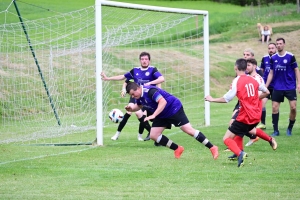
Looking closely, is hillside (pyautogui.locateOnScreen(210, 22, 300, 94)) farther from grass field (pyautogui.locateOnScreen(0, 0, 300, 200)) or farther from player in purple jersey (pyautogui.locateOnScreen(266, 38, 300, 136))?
grass field (pyautogui.locateOnScreen(0, 0, 300, 200))

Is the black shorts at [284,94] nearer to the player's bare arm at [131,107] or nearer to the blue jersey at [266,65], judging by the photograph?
the blue jersey at [266,65]

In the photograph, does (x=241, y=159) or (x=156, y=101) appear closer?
(x=241, y=159)

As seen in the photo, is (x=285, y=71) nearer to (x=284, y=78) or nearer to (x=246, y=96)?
(x=284, y=78)

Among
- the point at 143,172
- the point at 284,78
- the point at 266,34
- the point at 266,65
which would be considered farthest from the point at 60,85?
the point at 266,34

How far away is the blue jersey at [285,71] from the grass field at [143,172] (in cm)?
119

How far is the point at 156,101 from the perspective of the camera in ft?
36.5

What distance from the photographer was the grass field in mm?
8625

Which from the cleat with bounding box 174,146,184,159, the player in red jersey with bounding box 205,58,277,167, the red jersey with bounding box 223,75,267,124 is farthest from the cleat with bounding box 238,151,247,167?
the cleat with bounding box 174,146,184,159

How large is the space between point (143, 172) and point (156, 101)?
1.43m

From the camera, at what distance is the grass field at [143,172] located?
340 inches

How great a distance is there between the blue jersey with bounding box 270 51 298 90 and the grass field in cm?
119

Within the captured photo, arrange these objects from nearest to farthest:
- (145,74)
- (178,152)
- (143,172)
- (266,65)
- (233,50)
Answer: (143,172) < (178,152) < (145,74) < (266,65) < (233,50)

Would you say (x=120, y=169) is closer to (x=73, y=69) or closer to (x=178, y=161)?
(x=178, y=161)

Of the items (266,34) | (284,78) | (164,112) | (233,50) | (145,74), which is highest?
(266,34)
